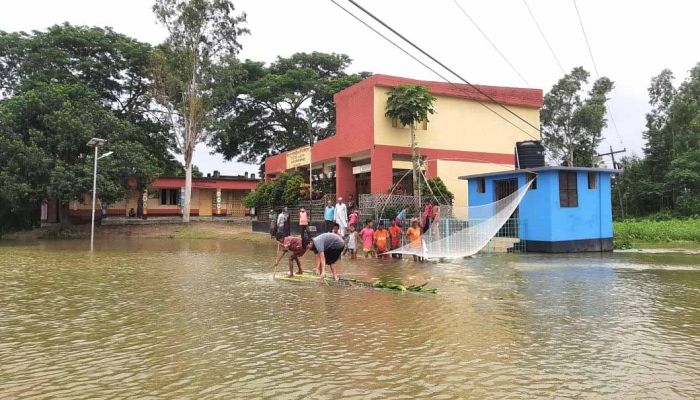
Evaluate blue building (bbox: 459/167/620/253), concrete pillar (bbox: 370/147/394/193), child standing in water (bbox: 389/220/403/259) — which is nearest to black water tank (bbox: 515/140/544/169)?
blue building (bbox: 459/167/620/253)

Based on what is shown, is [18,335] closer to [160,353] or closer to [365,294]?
[160,353]

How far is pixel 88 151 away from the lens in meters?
33.8

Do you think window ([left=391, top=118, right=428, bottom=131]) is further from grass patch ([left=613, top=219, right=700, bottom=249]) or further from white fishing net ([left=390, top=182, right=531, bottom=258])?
grass patch ([left=613, top=219, right=700, bottom=249])

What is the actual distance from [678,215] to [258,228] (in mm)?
28069

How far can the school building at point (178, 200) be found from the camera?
41.6 metres

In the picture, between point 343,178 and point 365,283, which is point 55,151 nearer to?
point 343,178

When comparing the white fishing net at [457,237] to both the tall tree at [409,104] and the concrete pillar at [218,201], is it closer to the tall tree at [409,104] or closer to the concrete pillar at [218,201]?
the tall tree at [409,104]

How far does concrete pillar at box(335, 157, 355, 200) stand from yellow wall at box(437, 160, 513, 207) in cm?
496

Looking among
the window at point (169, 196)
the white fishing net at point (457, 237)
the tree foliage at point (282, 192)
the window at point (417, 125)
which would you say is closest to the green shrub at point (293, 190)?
the tree foliage at point (282, 192)

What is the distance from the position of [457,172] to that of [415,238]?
10494 mm

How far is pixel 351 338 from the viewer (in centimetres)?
598

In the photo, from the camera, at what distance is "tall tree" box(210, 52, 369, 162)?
142ft

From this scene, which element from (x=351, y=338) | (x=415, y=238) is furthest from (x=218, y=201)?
(x=351, y=338)

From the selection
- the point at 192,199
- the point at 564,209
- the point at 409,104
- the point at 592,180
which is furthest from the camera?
the point at 192,199
